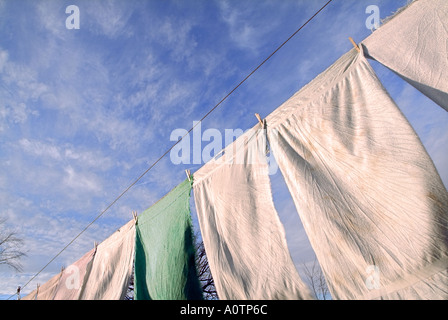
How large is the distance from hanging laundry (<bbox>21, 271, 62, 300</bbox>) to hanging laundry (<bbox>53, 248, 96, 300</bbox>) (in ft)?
0.80

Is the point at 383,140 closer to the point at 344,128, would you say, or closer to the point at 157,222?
the point at 344,128

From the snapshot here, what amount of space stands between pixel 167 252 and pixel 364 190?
1820 millimetres

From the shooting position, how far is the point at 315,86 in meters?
1.97

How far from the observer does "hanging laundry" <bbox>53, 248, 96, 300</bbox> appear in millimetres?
3609

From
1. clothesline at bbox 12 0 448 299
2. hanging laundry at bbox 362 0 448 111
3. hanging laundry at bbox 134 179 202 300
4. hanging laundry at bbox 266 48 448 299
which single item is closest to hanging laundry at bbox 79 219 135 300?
hanging laundry at bbox 134 179 202 300

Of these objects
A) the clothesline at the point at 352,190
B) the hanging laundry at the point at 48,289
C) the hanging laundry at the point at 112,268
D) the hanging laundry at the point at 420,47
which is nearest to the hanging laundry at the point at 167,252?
the hanging laundry at the point at 112,268

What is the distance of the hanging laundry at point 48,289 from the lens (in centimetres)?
433

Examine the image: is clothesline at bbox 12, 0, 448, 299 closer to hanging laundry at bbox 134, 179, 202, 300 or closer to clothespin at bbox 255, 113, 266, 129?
clothespin at bbox 255, 113, 266, 129

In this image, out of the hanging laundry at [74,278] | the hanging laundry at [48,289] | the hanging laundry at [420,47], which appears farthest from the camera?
the hanging laundry at [48,289]

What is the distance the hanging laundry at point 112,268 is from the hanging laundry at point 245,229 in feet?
4.09

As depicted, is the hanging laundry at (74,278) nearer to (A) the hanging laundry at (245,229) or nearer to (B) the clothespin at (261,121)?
(A) the hanging laundry at (245,229)
